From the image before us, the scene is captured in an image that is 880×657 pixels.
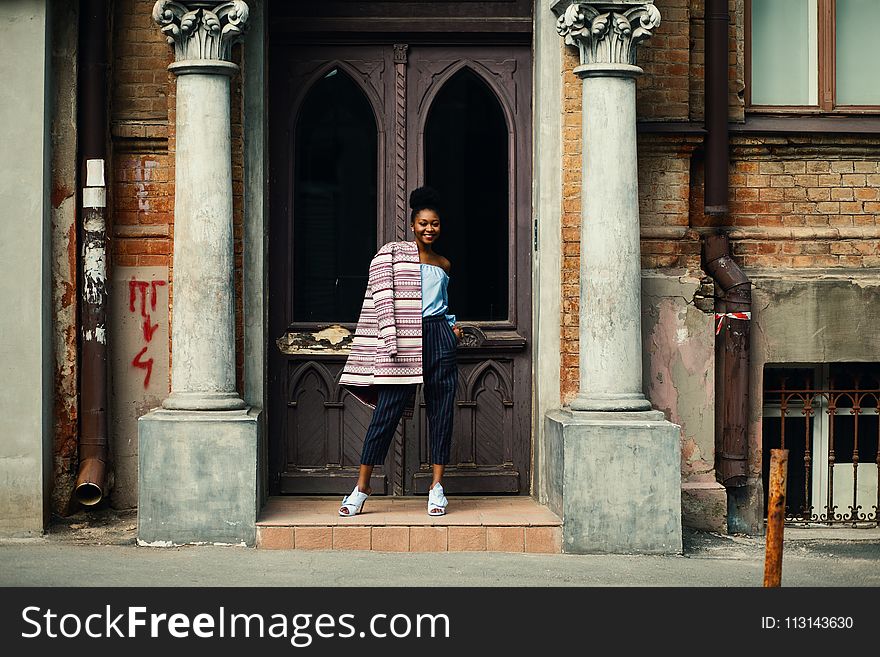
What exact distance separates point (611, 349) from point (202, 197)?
8.63ft

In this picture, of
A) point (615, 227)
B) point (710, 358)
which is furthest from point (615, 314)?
point (710, 358)

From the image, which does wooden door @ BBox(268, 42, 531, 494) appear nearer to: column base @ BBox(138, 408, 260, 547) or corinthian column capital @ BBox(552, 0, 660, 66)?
corinthian column capital @ BBox(552, 0, 660, 66)

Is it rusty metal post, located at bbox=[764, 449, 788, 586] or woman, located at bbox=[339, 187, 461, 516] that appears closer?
rusty metal post, located at bbox=[764, 449, 788, 586]

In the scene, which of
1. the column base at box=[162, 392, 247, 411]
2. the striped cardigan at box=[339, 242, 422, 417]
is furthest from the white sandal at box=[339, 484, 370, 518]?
the column base at box=[162, 392, 247, 411]

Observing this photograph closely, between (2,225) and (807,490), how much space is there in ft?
18.6

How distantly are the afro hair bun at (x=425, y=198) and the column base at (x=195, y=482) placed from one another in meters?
1.73

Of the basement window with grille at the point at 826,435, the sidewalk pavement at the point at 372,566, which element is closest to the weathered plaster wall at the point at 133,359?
the sidewalk pavement at the point at 372,566

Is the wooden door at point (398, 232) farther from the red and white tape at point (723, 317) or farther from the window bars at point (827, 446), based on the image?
the window bars at point (827, 446)

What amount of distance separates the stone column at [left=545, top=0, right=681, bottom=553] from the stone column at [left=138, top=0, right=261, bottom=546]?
1.95m

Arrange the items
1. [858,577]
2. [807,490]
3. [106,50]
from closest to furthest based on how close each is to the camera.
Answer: [858,577] < [106,50] < [807,490]

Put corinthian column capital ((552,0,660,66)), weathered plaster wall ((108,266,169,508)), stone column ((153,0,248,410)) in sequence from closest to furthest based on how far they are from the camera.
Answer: stone column ((153,0,248,410)), corinthian column capital ((552,0,660,66)), weathered plaster wall ((108,266,169,508))

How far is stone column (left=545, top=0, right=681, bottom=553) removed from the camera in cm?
858

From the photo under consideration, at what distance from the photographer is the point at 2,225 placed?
8781 millimetres
